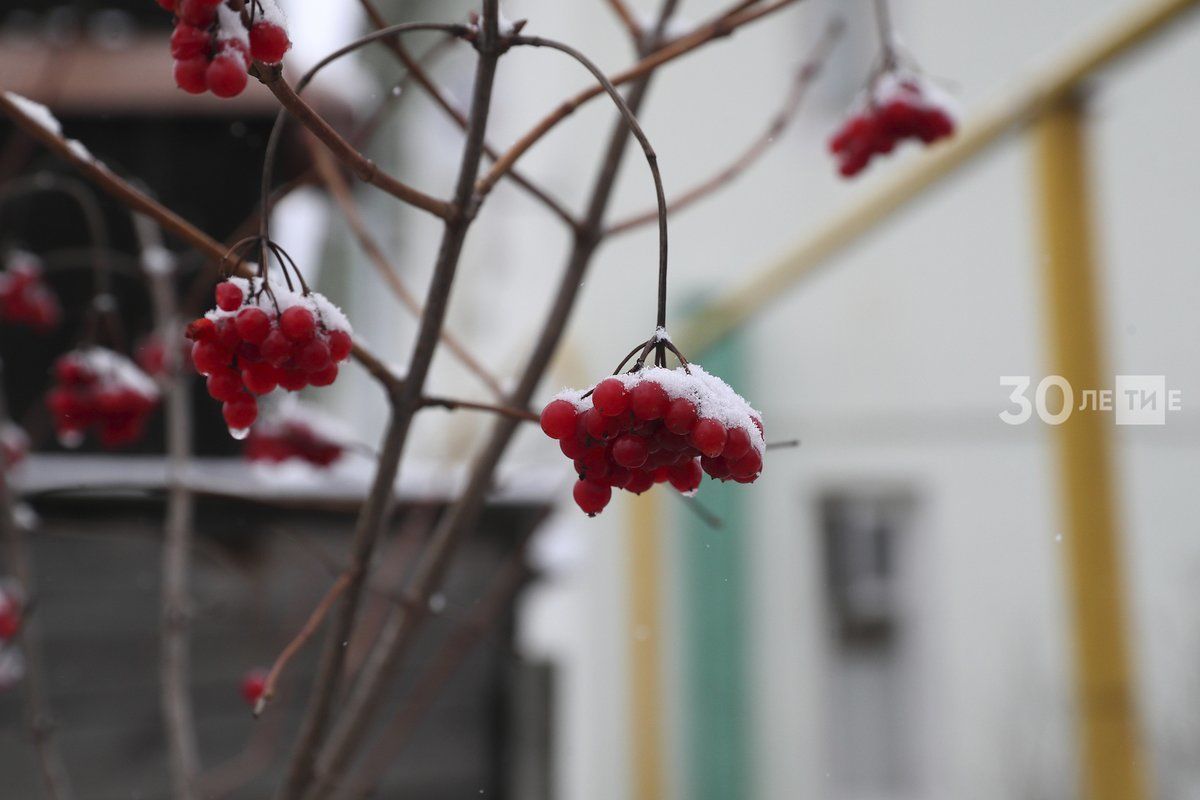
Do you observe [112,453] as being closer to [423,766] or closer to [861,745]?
[423,766]

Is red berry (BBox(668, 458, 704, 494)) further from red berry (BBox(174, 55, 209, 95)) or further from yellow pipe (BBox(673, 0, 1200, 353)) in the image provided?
yellow pipe (BBox(673, 0, 1200, 353))

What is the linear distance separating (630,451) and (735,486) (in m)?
2.74

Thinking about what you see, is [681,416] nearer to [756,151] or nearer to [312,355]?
[312,355]

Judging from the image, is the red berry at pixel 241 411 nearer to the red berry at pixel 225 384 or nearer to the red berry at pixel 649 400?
the red berry at pixel 225 384

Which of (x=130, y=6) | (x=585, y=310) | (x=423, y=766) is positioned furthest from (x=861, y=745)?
(x=130, y=6)

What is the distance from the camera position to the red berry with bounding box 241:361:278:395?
388mm

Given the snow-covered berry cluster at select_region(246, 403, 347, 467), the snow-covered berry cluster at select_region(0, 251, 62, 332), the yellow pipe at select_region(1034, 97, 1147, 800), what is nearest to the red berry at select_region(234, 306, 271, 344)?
the snow-covered berry cluster at select_region(246, 403, 347, 467)

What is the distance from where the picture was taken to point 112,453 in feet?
5.90

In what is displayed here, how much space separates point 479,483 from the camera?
606 mm

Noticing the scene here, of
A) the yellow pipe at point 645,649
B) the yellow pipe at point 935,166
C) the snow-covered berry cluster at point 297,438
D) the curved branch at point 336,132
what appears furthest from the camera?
the yellow pipe at point 645,649

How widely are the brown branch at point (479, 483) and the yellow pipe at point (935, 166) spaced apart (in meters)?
0.29

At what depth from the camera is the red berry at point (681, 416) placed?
348mm

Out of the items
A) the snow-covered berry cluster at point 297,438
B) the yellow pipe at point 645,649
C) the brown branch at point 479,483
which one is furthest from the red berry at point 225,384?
the yellow pipe at point 645,649

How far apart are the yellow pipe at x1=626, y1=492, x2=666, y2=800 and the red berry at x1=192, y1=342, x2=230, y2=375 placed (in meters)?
2.08
